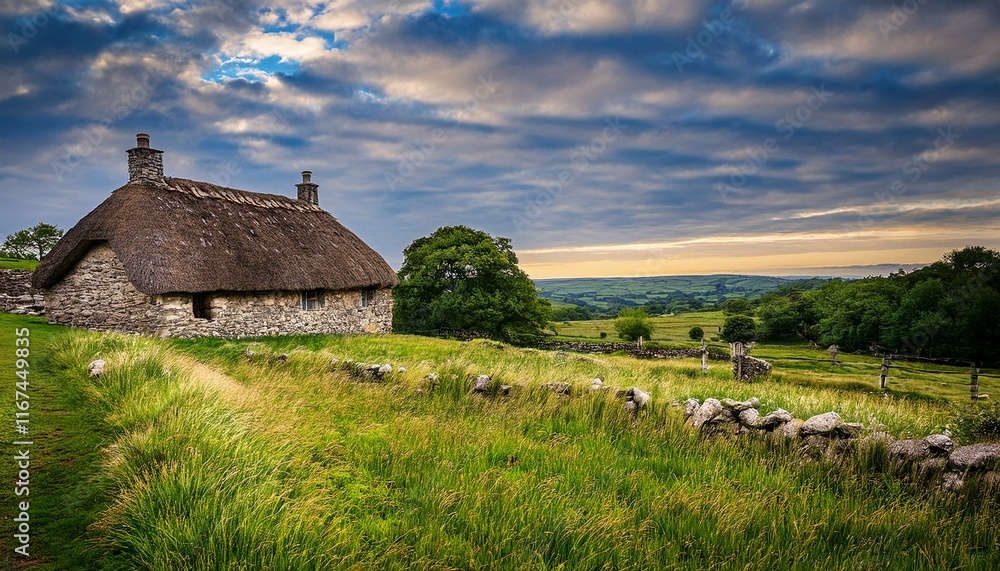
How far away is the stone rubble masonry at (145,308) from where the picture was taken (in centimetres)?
1673

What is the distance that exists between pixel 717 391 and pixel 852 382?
15872mm

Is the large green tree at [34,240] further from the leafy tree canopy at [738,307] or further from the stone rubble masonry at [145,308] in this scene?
the leafy tree canopy at [738,307]

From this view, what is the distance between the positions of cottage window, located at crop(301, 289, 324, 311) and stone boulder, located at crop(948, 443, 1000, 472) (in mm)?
20958

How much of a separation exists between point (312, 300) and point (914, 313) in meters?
51.1

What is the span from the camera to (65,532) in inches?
138

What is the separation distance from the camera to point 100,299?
57.0 ft

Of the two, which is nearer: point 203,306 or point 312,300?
point 203,306

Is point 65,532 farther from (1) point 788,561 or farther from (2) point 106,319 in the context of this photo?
(2) point 106,319

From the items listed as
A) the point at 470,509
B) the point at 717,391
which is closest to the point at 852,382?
the point at 717,391

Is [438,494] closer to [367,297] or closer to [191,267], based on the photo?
[191,267]

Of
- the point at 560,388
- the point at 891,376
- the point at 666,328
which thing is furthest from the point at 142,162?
the point at 666,328

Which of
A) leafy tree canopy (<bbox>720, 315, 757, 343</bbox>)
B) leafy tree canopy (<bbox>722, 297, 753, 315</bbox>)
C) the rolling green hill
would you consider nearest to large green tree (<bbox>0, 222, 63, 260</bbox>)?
leafy tree canopy (<bbox>720, 315, 757, 343</bbox>)

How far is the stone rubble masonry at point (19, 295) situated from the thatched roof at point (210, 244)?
2.93m

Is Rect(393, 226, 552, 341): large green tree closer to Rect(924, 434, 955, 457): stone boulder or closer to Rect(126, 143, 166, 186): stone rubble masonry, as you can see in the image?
Rect(126, 143, 166, 186): stone rubble masonry
